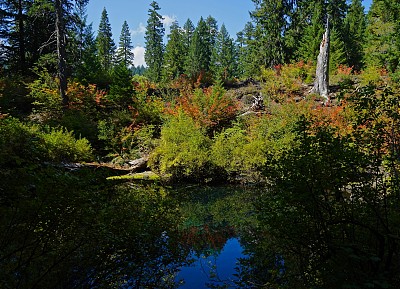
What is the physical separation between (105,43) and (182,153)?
34673 millimetres

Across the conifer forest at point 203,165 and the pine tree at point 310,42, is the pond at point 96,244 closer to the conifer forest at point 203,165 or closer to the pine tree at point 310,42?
the conifer forest at point 203,165

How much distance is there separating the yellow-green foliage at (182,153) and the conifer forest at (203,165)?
64mm

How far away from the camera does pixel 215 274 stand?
532cm

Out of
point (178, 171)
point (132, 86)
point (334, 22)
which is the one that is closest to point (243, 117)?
point (178, 171)

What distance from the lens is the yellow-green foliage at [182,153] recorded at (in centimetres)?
1259

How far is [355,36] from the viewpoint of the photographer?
33125 millimetres

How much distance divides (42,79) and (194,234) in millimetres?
15328

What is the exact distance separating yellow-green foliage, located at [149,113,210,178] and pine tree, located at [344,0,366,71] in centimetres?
2472

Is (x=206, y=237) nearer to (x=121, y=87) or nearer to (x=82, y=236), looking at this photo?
(x=82, y=236)

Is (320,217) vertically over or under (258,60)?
under

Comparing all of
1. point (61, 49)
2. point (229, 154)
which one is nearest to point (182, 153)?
point (229, 154)

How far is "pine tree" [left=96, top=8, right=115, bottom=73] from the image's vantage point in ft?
134

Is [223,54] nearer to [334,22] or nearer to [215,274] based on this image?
[334,22]

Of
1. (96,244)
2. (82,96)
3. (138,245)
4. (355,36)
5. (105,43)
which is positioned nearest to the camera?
(96,244)
